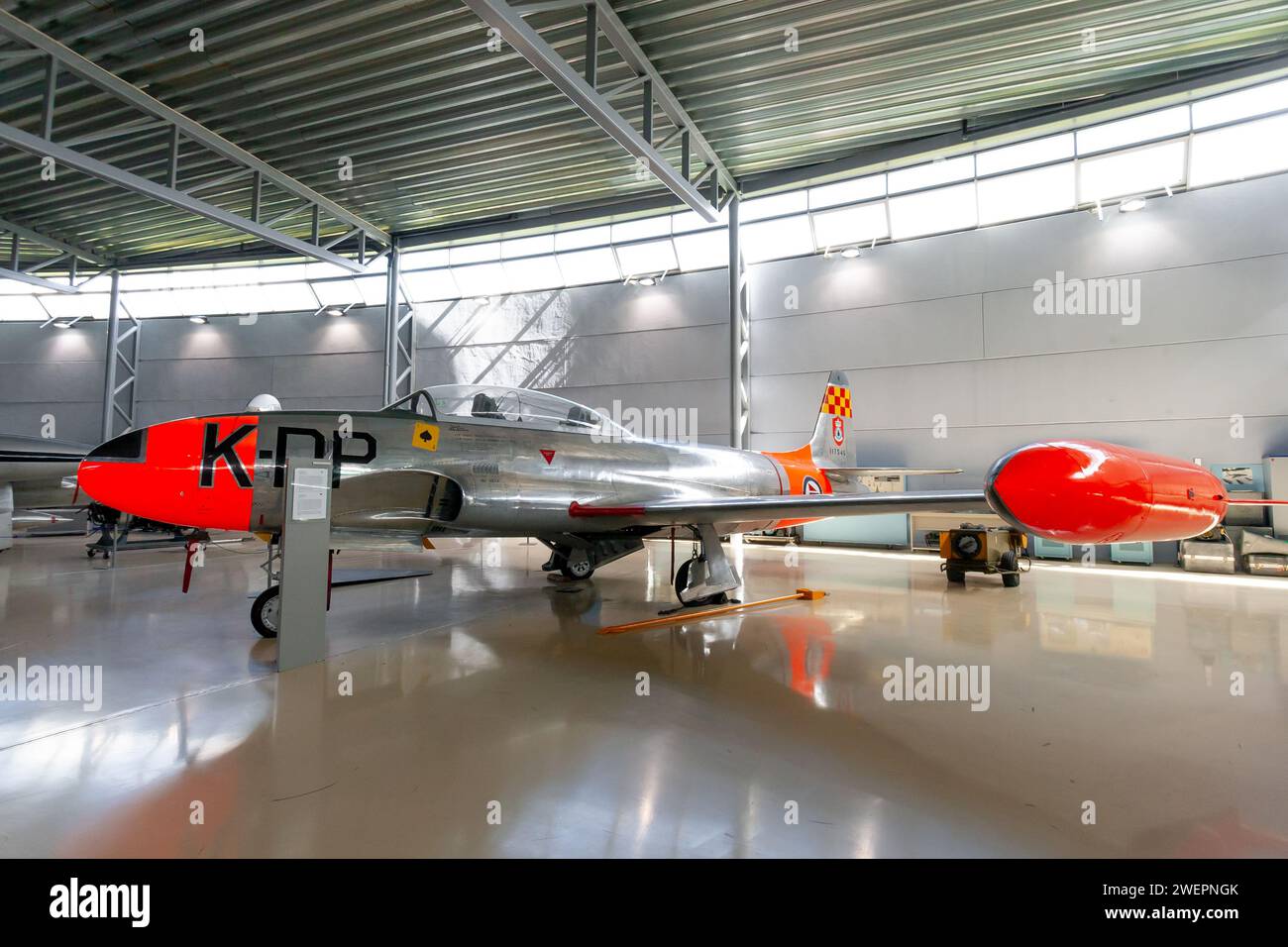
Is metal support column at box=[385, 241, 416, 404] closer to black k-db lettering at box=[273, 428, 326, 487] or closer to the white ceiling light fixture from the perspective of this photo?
black k-db lettering at box=[273, 428, 326, 487]

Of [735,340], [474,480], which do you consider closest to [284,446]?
[474,480]

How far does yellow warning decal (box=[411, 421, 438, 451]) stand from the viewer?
5.26 metres

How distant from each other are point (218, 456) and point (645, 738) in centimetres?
423

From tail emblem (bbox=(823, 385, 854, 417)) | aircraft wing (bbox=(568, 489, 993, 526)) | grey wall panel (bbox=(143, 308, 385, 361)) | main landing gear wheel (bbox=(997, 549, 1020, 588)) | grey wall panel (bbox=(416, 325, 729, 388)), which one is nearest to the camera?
aircraft wing (bbox=(568, 489, 993, 526))

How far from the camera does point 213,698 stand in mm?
3414

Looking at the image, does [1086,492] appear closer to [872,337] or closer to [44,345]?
[872,337]

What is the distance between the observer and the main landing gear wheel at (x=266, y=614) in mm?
4824

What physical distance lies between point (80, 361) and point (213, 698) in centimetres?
2155

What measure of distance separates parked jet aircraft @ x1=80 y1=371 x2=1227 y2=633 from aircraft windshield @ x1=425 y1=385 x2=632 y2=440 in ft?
0.05

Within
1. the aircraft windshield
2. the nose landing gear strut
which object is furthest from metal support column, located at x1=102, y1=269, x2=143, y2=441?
the nose landing gear strut

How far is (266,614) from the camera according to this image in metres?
4.87

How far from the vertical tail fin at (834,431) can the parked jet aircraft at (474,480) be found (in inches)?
126

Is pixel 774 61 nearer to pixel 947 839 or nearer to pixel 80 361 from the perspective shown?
pixel 947 839

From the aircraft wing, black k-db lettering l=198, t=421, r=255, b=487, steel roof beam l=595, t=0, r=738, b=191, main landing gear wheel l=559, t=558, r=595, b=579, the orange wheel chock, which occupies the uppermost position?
steel roof beam l=595, t=0, r=738, b=191
